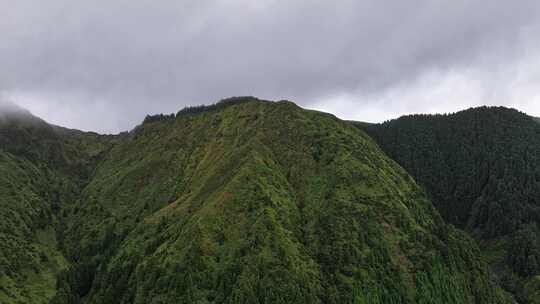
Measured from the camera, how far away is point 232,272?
18950cm

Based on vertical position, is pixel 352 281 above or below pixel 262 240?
below

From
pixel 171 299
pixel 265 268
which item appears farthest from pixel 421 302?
pixel 171 299

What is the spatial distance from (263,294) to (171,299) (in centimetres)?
3046

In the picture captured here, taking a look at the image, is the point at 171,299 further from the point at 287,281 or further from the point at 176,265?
the point at 287,281

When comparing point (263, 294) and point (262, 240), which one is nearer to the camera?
point (263, 294)

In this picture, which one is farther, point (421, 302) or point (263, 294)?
point (421, 302)

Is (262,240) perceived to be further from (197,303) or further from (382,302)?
(382,302)

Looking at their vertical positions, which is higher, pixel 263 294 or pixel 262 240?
pixel 262 240

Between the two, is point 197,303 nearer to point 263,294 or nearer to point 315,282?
point 263,294

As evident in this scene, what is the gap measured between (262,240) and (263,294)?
72.2ft

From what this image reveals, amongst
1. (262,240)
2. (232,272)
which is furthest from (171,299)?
(262,240)

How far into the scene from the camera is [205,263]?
193625 mm

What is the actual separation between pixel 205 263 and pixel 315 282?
38.2 meters

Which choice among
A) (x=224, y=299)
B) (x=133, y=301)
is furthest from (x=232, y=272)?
(x=133, y=301)
